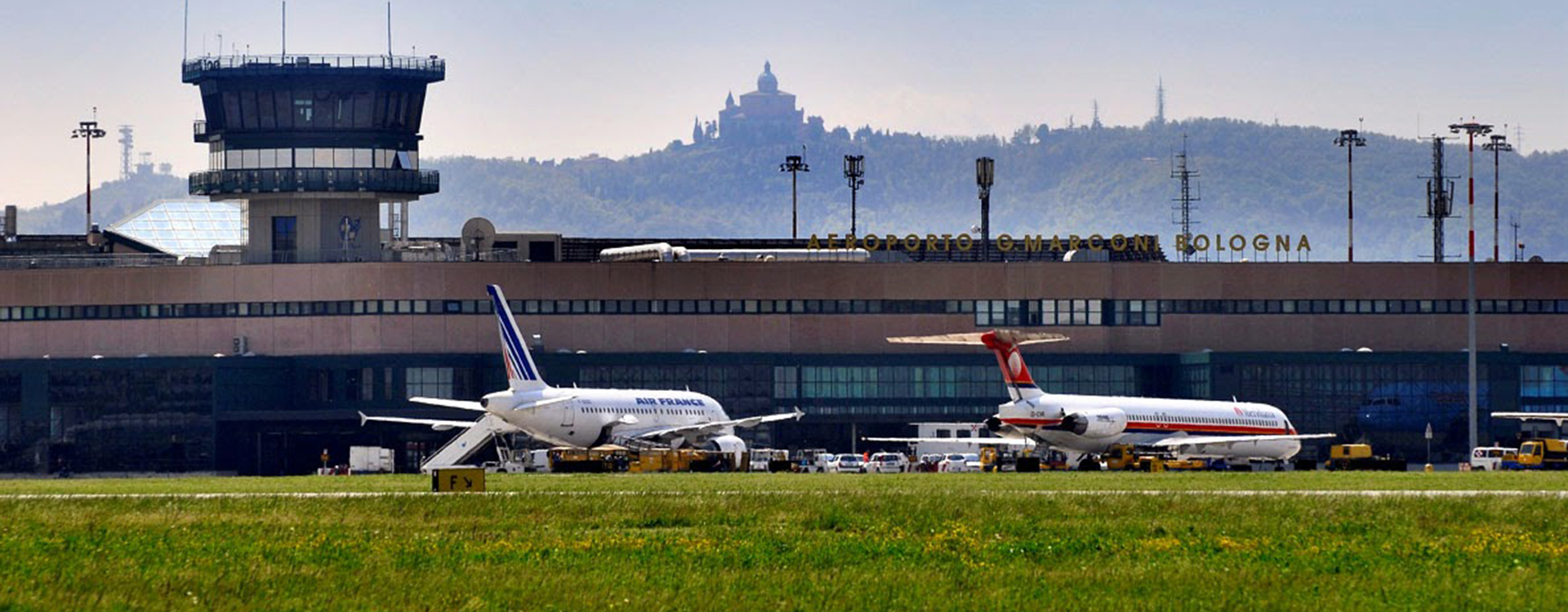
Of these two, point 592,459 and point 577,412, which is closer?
point 592,459

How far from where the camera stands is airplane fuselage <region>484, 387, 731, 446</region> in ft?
357

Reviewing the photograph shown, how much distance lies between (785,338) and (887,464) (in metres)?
28.8

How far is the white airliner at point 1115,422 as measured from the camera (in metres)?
104

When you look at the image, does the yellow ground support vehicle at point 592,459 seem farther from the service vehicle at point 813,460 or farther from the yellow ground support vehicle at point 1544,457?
the yellow ground support vehicle at point 1544,457

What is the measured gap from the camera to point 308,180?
162125 millimetres

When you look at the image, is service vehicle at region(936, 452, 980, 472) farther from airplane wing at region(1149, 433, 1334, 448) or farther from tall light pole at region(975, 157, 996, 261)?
tall light pole at region(975, 157, 996, 261)

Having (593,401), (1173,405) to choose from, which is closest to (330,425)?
(593,401)

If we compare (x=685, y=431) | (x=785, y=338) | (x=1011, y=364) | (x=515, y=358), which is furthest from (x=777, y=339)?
(x=1011, y=364)

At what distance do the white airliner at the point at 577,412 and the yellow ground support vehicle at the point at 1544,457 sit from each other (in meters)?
36.1

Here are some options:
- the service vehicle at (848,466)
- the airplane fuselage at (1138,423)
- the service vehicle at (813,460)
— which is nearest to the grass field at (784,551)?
the airplane fuselage at (1138,423)

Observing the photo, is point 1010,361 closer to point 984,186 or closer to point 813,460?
point 813,460

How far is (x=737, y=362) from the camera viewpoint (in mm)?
154500

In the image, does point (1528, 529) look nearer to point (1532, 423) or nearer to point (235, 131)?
point (1532, 423)

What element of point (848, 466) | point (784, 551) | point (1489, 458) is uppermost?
point (784, 551)
